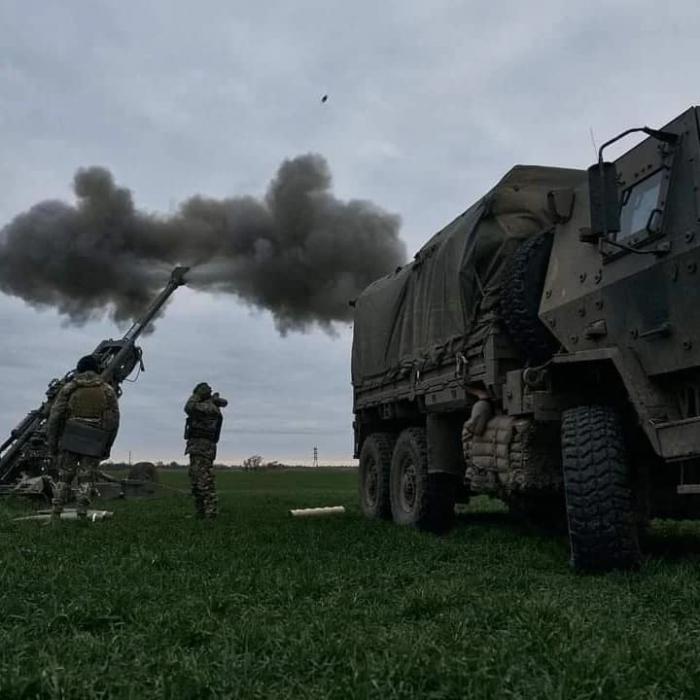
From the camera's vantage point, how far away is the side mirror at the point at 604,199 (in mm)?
5301

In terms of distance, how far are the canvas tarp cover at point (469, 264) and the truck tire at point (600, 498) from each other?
78.8 inches

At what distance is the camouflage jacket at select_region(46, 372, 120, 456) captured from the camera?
1048 centimetres

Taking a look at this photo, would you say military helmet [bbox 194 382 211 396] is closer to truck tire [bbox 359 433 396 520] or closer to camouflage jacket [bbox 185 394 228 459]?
camouflage jacket [bbox 185 394 228 459]

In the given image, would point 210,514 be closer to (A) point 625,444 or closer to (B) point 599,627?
(A) point 625,444

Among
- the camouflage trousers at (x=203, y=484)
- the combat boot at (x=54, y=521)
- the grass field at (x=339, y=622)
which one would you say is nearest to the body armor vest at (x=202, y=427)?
the camouflage trousers at (x=203, y=484)

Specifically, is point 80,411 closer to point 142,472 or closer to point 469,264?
point 469,264

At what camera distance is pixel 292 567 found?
575 centimetres

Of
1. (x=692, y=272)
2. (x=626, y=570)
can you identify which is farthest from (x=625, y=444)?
(x=692, y=272)

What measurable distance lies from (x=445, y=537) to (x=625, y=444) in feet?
10.1

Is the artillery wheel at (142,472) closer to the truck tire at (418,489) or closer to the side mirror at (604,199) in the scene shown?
the truck tire at (418,489)

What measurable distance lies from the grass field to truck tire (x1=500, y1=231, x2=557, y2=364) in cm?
160

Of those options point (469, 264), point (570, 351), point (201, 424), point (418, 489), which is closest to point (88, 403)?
point (201, 424)

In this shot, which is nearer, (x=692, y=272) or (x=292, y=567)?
(x=692, y=272)

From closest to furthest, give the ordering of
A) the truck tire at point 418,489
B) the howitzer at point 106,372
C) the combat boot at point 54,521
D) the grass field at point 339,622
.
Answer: the grass field at point 339,622 → the truck tire at point 418,489 → the combat boot at point 54,521 → the howitzer at point 106,372
